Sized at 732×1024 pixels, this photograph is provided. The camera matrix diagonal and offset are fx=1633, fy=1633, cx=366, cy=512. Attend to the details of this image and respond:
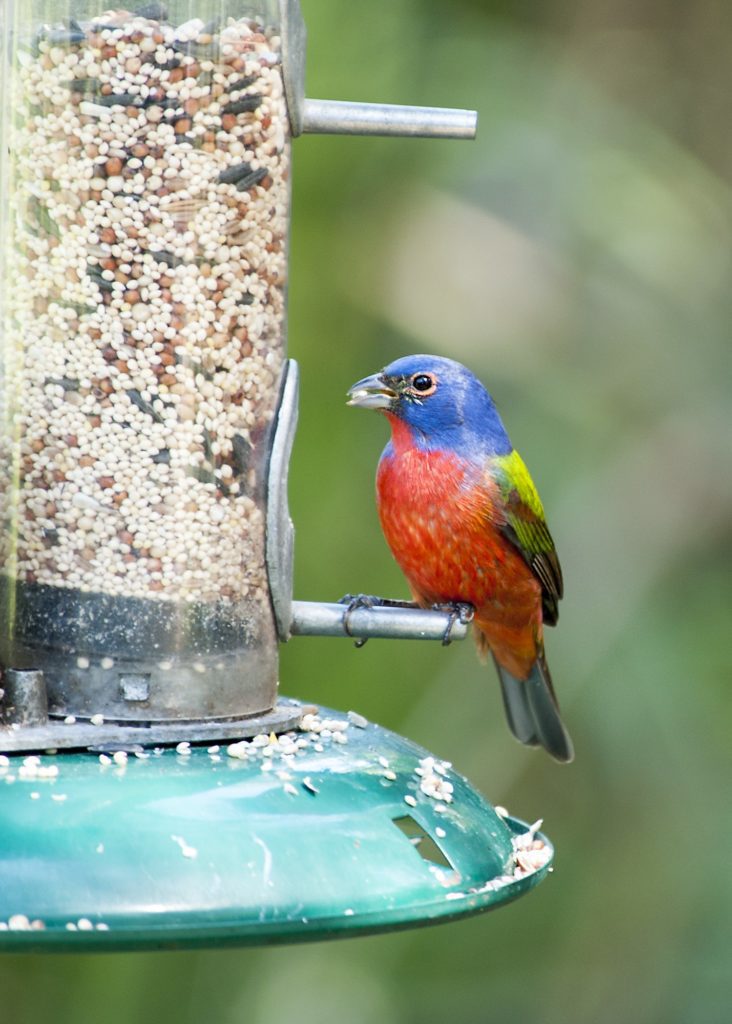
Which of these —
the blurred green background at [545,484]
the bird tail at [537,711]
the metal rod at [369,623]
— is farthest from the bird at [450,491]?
the blurred green background at [545,484]

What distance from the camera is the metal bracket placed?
3.61m

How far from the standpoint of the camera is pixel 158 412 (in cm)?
346

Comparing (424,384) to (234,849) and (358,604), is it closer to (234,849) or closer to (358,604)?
(358,604)

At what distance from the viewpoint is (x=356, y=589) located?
653 centimetres

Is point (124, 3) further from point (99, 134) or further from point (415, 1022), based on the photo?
point (415, 1022)

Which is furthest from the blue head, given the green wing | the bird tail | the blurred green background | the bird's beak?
the blurred green background

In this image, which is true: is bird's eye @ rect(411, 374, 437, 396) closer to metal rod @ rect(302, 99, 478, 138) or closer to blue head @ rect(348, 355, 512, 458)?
blue head @ rect(348, 355, 512, 458)

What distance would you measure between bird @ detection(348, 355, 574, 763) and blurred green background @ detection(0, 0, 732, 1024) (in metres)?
1.46

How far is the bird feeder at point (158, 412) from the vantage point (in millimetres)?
3359

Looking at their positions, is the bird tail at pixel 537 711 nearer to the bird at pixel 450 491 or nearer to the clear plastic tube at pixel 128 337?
the bird at pixel 450 491

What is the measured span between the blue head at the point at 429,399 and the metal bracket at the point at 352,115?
1240mm

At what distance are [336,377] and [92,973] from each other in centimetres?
251

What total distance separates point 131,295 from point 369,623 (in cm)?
90

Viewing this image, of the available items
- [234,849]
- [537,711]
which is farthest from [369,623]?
[537,711]
